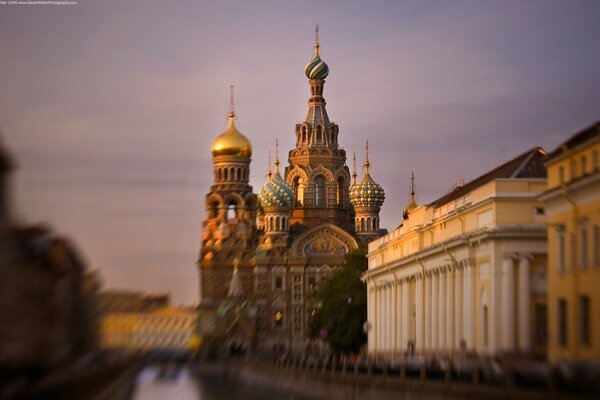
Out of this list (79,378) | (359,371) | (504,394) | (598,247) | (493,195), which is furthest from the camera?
(359,371)

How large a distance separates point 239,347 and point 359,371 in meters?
81.2

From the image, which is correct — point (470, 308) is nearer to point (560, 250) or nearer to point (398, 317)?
point (560, 250)

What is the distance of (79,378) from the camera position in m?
31.3

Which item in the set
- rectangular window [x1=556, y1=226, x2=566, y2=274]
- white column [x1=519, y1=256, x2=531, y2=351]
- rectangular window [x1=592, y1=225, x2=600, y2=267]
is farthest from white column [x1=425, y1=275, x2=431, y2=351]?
rectangular window [x1=592, y1=225, x2=600, y2=267]

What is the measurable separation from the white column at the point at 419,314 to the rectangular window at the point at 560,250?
23493 mm

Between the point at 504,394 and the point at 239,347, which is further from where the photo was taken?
the point at 239,347

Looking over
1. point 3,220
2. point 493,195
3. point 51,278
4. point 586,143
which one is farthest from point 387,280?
point 3,220

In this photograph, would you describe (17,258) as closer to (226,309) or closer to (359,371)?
(359,371)

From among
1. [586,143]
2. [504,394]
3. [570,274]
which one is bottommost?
[504,394]

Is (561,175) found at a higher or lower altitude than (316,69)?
lower

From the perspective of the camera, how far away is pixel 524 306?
2047 inches

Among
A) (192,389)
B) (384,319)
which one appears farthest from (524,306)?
(192,389)

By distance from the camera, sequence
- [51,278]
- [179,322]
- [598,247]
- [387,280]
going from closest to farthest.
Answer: [51,278]
[598,247]
[179,322]
[387,280]

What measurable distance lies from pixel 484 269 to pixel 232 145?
102 m
